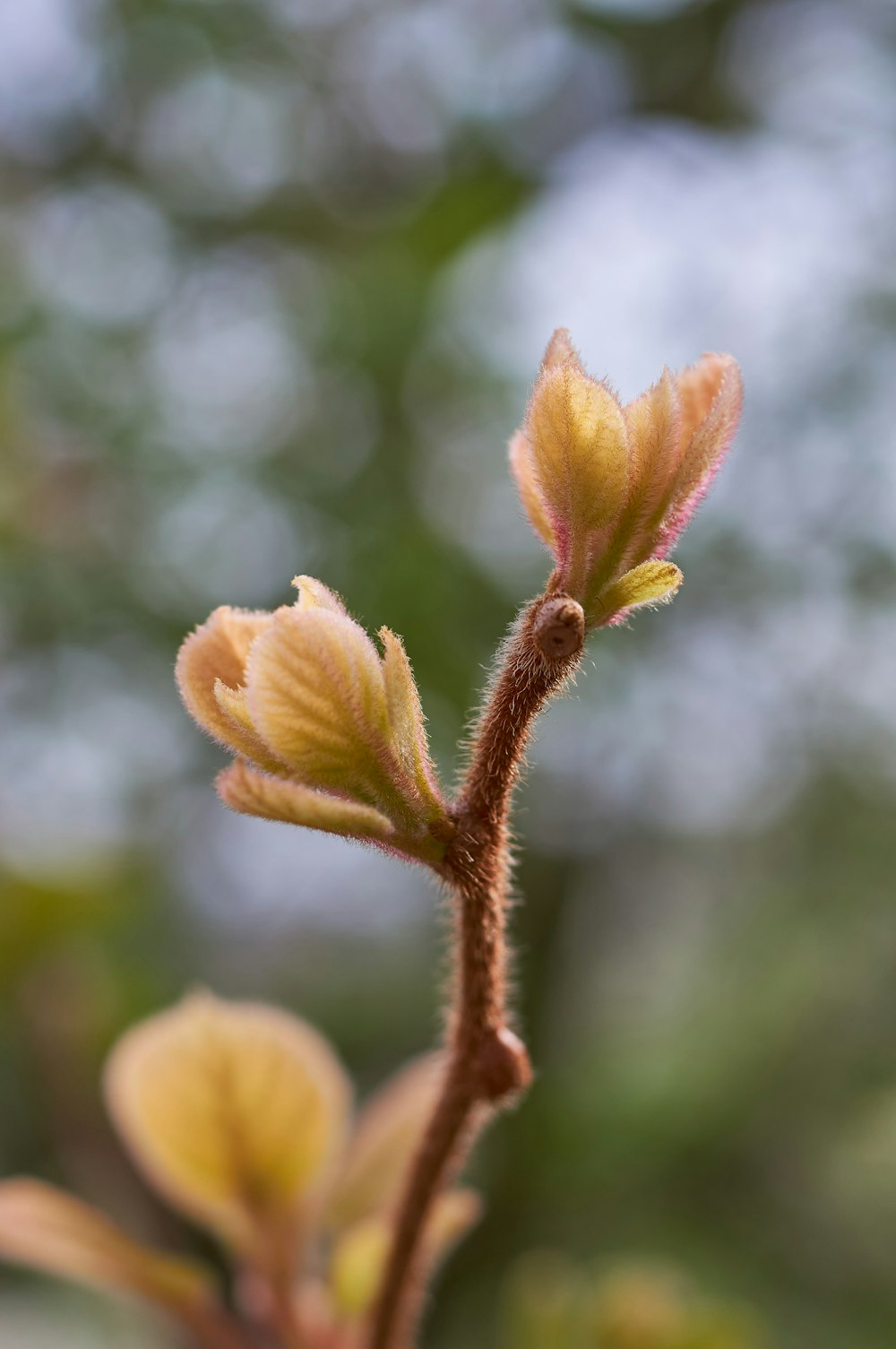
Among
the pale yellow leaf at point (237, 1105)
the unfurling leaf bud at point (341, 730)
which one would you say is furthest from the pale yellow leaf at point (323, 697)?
the pale yellow leaf at point (237, 1105)

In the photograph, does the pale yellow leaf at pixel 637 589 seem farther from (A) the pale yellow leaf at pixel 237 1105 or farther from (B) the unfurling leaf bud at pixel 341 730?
(A) the pale yellow leaf at pixel 237 1105

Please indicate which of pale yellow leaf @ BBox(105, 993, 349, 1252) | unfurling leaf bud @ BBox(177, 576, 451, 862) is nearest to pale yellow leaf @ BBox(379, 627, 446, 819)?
unfurling leaf bud @ BBox(177, 576, 451, 862)

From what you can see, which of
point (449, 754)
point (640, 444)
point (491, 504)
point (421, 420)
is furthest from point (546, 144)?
point (640, 444)

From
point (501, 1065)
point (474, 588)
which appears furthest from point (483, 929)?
point (474, 588)

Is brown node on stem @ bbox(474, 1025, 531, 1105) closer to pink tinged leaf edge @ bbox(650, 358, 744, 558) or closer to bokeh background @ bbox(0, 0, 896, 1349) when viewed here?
pink tinged leaf edge @ bbox(650, 358, 744, 558)

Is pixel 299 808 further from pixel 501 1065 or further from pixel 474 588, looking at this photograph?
pixel 474 588

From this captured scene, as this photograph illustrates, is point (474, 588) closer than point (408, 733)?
No
